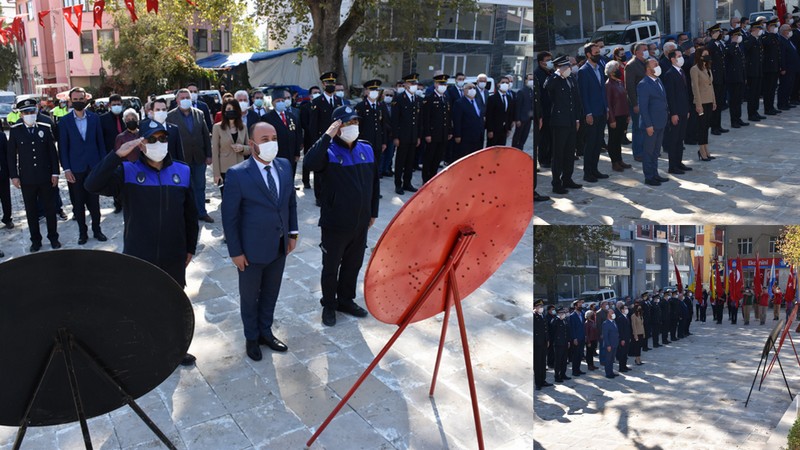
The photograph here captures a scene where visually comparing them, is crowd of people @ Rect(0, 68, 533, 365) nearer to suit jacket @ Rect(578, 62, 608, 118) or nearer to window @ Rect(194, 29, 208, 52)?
suit jacket @ Rect(578, 62, 608, 118)

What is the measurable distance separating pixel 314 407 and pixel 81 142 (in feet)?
17.0

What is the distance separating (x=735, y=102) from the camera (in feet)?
16.9

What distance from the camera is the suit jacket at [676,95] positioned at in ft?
15.7

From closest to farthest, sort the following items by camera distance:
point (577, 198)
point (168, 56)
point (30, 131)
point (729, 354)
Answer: point (729, 354)
point (577, 198)
point (30, 131)
point (168, 56)

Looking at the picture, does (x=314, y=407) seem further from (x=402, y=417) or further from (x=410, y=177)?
(x=410, y=177)

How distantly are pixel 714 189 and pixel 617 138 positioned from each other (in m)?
0.67

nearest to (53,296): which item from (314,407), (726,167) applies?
(314,407)

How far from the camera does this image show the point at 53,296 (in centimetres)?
218

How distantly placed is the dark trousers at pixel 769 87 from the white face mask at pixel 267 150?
10.8ft

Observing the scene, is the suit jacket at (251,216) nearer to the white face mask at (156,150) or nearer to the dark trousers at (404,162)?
the white face mask at (156,150)

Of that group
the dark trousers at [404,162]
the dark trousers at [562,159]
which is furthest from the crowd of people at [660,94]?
the dark trousers at [404,162]

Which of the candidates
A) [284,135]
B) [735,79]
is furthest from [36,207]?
[735,79]

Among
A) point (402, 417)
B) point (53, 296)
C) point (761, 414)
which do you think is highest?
point (53, 296)

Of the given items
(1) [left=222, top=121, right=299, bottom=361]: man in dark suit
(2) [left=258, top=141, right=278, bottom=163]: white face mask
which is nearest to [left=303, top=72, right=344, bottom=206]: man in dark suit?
(1) [left=222, top=121, right=299, bottom=361]: man in dark suit
